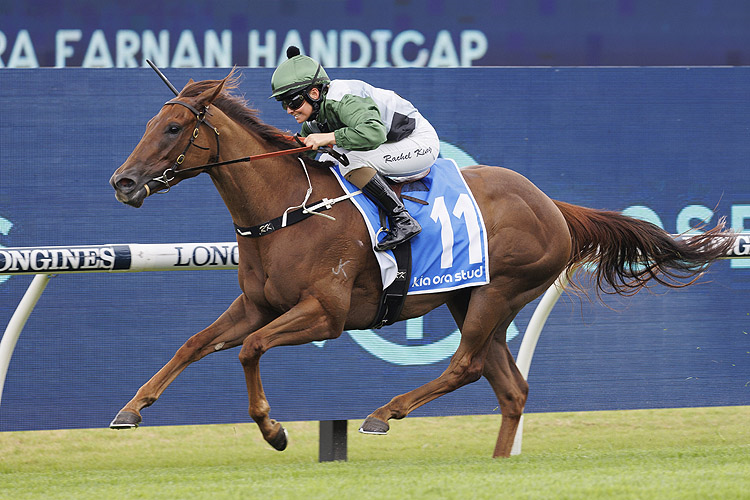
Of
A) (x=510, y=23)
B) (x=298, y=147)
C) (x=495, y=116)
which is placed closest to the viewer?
(x=298, y=147)

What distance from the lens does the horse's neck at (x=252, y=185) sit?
379cm

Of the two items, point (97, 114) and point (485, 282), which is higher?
point (97, 114)

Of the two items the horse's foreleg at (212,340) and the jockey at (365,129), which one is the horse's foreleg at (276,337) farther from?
the jockey at (365,129)

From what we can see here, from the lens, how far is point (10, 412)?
4480 mm

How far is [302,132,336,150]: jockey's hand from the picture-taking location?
376 centimetres

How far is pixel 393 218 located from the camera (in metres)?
3.86

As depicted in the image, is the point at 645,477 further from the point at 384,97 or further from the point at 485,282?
the point at 384,97

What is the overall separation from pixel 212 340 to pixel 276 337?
33 cm

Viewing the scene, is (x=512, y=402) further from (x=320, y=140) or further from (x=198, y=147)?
(x=198, y=147)

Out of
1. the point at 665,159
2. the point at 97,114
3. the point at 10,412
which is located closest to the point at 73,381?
the point at 10,412

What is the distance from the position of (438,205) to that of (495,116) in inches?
40.1

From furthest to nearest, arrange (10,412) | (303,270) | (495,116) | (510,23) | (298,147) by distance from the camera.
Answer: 1. (510,23)
2. (495,116)
3. (10,412)
4. (298,147)
5. (303,270)

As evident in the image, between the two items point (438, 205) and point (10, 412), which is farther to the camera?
point (10, 412)

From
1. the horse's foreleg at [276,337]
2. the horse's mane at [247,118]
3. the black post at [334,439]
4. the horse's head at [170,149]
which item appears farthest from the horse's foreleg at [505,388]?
the horse's head at [170,149]
